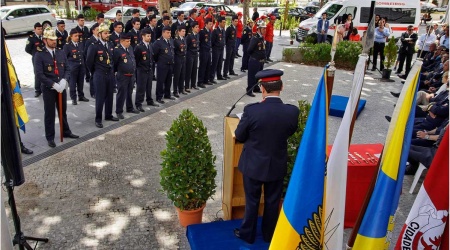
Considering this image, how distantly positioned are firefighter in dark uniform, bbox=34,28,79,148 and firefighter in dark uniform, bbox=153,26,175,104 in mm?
2313

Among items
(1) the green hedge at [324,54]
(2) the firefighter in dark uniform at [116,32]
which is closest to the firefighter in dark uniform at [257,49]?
(2) the firefighter in dark uniform at [116,32]

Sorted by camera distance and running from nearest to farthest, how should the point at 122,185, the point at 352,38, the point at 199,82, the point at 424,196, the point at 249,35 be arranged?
the point at 424,196 → the point at 122,185 → the point at 199,82 → the point at 249,35 → the point at 352,38

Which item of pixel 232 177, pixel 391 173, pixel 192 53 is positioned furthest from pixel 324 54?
pixel 391 173

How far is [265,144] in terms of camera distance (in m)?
3.63

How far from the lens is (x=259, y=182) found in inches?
150

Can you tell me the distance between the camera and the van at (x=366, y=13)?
57.3ft

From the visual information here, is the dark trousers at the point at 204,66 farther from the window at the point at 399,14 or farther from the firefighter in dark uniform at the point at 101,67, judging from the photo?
the window at the point at 399,14

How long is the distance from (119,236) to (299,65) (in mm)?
10776

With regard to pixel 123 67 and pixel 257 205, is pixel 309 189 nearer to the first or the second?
pixel 257 205

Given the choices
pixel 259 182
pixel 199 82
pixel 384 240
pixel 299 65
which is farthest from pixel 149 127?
pixel 299 65

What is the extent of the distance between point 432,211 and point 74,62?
772cm

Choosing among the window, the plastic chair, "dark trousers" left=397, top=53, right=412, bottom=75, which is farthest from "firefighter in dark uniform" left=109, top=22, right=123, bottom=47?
the window

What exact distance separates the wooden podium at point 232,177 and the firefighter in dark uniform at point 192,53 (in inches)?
215

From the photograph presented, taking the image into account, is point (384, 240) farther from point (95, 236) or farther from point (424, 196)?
point (95, 236)
